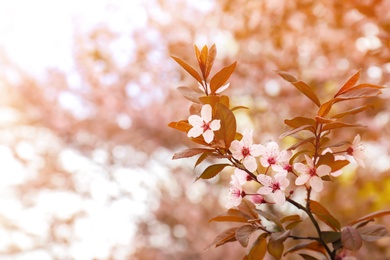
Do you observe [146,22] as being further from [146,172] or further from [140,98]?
[146,172]

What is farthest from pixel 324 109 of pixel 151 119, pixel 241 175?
pixel 151 119

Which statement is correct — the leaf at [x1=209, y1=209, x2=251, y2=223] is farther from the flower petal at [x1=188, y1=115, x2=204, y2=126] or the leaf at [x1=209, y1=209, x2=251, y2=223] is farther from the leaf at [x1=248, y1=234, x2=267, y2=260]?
the flower petal at [x1=188, y1=115, x2=204, y2=126]

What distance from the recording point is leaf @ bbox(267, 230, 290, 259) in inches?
25.6

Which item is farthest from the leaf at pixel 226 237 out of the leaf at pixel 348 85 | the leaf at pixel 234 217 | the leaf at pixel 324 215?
the leaf at pixel 348 85

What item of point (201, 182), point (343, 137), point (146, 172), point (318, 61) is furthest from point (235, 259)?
point (318, 61)

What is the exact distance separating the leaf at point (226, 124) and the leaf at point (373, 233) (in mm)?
229

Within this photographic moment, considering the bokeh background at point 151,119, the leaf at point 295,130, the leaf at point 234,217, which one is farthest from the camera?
the bokeh background at point 151,119

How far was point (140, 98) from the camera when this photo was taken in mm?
3240

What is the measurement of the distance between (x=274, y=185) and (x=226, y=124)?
102mm

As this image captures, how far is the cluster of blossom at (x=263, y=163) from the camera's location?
2.15 feet

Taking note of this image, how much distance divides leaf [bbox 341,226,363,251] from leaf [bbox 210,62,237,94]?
0.87 ft

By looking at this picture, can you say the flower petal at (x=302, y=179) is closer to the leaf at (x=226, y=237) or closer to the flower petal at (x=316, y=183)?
the flower petal at (x=316, y=183)

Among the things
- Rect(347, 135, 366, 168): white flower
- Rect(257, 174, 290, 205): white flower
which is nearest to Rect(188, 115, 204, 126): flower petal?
Rect(257, 174, 290, 205): white flower

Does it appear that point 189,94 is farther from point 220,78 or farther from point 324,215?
point 324,215
